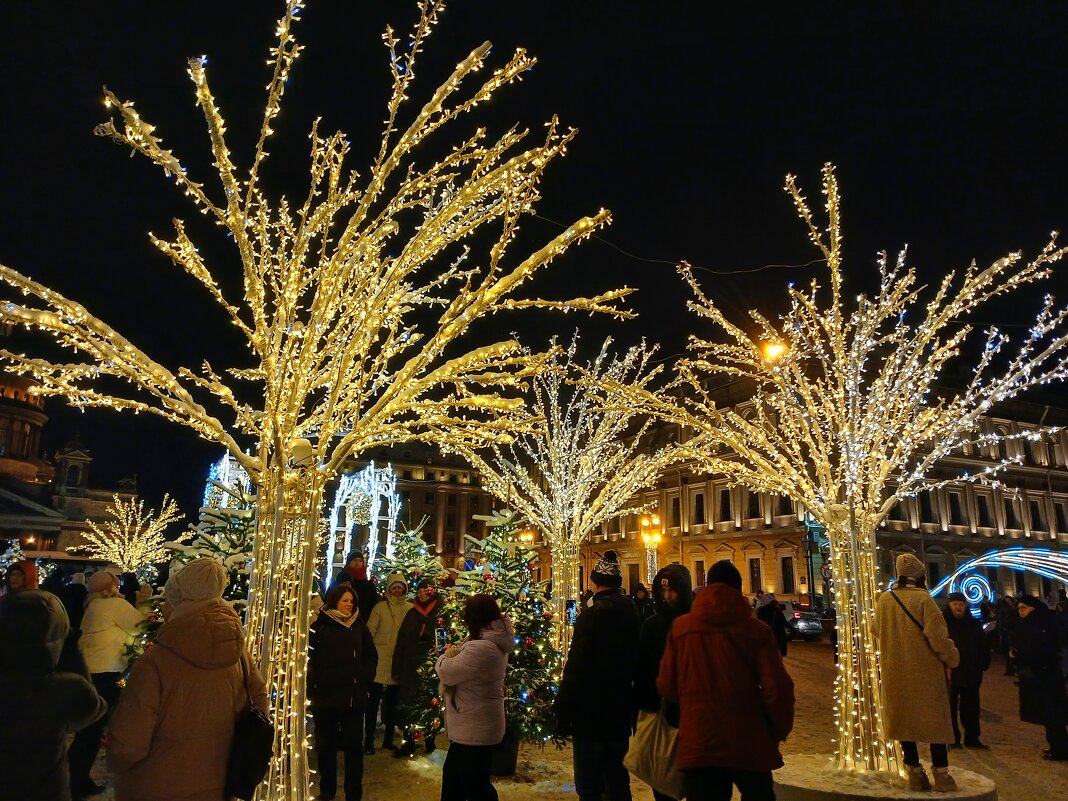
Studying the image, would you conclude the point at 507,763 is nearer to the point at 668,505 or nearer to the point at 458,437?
the point at 458,437

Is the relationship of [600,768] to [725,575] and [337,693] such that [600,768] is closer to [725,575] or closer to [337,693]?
[725,575]

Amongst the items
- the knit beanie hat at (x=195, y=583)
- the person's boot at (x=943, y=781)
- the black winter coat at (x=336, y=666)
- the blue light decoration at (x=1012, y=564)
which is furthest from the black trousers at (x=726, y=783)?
the blue light decoration at (x=1012, y=564)

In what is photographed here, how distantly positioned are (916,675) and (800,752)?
3292mm

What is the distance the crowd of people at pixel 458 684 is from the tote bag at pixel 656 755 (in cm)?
5

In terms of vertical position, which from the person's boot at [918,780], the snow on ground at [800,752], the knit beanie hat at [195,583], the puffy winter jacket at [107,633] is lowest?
the snow on ground at [800,752]

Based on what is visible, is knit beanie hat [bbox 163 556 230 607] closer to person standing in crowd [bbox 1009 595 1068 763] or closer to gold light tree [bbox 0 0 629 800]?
gold light tree [bbox 0 0 629 800]

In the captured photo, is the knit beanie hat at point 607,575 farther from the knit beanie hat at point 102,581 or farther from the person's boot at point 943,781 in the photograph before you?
the knit beanie hat at point 102,581

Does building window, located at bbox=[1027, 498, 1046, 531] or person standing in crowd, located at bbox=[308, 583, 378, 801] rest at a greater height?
building window, located at bbox=[1027, 498, 1046, 531]

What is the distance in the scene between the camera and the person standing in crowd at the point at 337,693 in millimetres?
6004

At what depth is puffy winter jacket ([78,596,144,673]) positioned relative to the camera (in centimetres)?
654

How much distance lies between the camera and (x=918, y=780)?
5824mm

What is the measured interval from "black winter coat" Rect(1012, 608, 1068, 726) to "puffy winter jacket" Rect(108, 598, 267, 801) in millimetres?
8752

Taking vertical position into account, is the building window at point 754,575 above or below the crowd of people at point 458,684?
above

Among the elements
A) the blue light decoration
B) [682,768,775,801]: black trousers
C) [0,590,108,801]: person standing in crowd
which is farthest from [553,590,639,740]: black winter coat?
the blue light decoration
